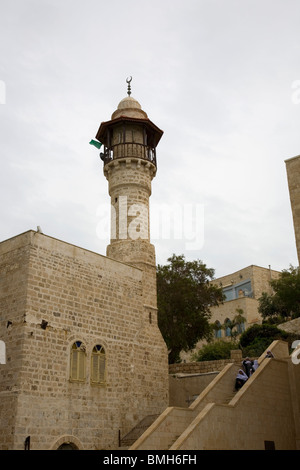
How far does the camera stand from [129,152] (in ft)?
64.8

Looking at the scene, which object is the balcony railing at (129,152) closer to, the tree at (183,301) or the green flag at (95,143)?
the green flag at (95,143)

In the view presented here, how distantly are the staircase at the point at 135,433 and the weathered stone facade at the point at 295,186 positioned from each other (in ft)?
24.2

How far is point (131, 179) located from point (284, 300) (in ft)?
60.7

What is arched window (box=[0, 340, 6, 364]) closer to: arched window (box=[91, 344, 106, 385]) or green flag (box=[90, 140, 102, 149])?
arched window (box=[91, 344, 106, 385])

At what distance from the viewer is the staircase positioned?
47.2 ft

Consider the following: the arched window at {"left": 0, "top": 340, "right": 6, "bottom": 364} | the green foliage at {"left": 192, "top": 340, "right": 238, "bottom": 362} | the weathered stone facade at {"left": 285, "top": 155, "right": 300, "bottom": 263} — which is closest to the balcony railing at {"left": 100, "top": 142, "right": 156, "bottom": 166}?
the weathered stone facade at {"left": 285, "top": 155, "right": 300, "bottom": 263}

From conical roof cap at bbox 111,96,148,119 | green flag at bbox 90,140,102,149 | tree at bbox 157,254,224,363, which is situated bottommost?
tree at bbox 157,254,224,363

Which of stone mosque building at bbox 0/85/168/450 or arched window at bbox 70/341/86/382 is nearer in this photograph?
stone mosque building at bbox 0/85/168/450

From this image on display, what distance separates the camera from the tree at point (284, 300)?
33.0m

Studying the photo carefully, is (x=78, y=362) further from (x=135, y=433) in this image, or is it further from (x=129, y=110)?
(x=129, y=110)

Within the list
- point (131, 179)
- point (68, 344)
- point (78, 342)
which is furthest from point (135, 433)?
point (131, 179)

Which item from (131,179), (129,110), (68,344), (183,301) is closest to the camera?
(68,344)

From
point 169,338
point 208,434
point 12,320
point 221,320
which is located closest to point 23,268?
point 12,320
